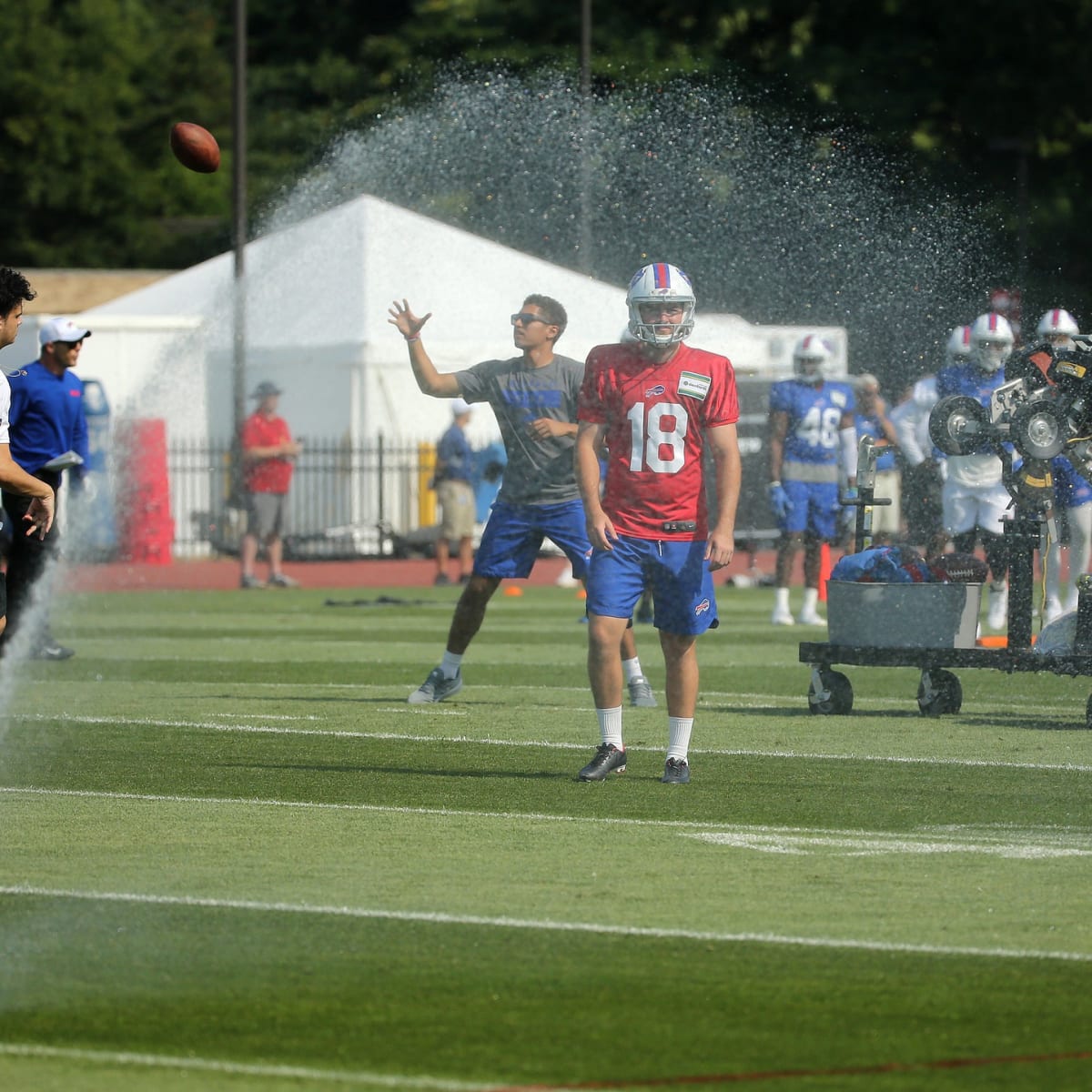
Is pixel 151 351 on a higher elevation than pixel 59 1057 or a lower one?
higher

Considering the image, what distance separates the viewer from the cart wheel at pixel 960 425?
11.2 meters

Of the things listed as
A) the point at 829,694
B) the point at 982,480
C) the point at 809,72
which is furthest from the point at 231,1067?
the point at 809,72

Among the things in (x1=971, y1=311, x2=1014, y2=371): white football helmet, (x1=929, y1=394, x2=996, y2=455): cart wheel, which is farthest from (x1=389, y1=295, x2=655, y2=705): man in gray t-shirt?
(x1=971, y1=311, x2=1014, y2=371): white football helmet

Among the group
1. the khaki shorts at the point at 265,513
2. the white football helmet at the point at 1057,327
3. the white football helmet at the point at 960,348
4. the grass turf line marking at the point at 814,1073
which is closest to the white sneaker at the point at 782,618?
the white football helmet at the point at 960,348

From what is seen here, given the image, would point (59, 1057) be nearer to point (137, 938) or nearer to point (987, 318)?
point (137, 938)

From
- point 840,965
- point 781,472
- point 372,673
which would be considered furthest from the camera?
point 781,472

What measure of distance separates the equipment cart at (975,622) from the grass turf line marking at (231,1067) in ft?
21.3

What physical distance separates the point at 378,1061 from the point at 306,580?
70.4 feet

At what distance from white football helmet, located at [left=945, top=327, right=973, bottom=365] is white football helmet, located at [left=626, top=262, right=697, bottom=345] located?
6.19m

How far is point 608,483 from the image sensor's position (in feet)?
30.4

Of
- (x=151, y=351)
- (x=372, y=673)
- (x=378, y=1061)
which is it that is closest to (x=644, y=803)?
(x=378, y=1061)

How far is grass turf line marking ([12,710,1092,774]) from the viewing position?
9844 mm

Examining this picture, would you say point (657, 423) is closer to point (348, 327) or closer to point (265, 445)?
point (265, 445)

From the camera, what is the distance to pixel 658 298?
9078mm
